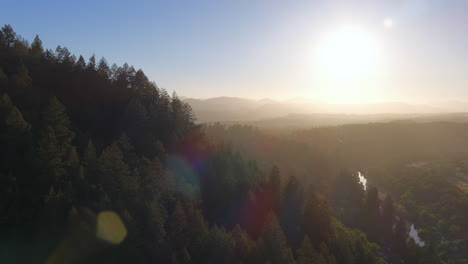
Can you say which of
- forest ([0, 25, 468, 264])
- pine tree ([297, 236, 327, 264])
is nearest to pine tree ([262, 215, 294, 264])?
forest ([0, 25, 468, 264])

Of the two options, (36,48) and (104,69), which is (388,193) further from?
(36,48)

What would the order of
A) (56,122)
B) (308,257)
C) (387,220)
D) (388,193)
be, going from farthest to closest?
(388,193) < (387,220) < (56,122) < (308,257)

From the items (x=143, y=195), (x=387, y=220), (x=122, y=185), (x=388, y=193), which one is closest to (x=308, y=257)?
(x=143, y=195)

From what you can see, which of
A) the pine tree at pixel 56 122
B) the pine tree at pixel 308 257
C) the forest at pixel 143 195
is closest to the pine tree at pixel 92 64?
the forest at pixel 143 195

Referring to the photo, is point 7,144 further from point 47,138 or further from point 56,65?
point 56,65

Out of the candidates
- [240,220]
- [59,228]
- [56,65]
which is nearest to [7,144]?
[59,228]

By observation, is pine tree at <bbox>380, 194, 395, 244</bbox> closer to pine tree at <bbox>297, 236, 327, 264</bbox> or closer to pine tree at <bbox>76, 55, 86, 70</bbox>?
pine tree at <bbox>297, 236, 327, 264</bbox>
